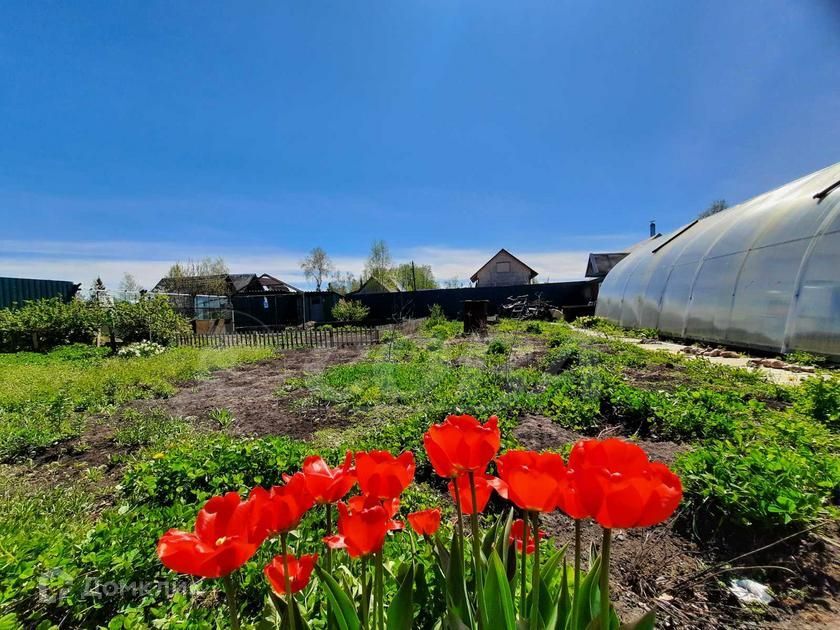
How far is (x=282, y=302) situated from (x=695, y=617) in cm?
2433

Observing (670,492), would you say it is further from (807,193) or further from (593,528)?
(807,193)

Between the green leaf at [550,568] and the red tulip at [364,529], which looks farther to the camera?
the green leaf at [550,568]

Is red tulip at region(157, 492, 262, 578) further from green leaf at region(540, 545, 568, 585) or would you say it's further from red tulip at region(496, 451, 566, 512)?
green leaf at region(540, 545, 568, 585)

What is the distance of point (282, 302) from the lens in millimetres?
23500

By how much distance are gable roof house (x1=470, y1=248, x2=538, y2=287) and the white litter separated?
110 ft

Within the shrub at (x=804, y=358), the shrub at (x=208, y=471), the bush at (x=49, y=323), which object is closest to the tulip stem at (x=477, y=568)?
the shrub at (x=208, y=471)

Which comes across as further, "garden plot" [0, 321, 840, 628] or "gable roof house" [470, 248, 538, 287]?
"gable roof house" [470, 248, 538, 287]

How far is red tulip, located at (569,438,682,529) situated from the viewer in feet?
1.71

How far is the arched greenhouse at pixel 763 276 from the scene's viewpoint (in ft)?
18.7

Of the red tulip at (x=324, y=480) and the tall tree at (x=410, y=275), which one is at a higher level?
the tall tree at (x=410, y=275)

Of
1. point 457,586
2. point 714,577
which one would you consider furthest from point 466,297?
point 457,586

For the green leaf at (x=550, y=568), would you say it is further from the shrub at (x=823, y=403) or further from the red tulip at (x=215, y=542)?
the shrub at (x=823, y=403)

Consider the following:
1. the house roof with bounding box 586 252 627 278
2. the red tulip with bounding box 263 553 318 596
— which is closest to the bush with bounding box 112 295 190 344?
the red tulip with bounding box 263 553 318 596

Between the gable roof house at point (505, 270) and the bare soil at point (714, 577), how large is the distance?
109ft
